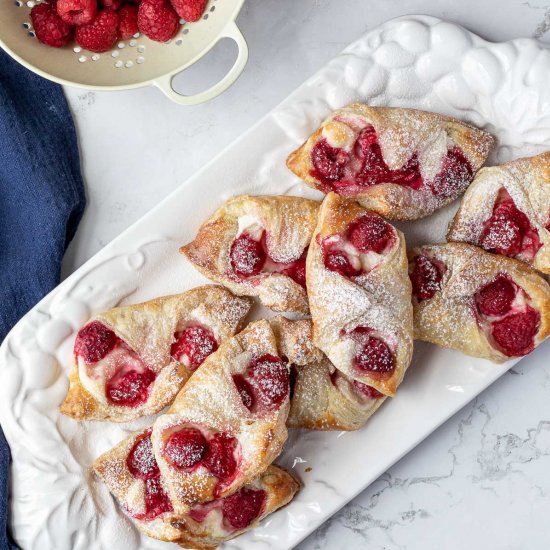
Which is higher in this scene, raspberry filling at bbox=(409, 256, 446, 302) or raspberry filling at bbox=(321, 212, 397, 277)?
raspberry filling at bbox=(321, 212, 397, 277)

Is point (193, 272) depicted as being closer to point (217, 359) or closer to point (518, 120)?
point (217, 359)

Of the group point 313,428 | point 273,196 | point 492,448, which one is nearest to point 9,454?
point 313,428

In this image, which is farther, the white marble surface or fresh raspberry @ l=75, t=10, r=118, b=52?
the white marble surface

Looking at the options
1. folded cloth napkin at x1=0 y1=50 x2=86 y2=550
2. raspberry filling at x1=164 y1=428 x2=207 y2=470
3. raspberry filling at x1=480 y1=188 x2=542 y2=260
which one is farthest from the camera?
folded cloth napkin at x1=0 y1=50 x2=86 y2=550

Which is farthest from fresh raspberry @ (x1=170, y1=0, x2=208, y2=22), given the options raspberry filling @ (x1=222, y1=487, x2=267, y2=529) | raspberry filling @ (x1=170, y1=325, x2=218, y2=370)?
raspberry filling @ (x1=222, y1=487, x2=267, y2=529)

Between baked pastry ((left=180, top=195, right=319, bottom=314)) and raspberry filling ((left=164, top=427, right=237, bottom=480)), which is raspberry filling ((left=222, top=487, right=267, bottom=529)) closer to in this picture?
raspberry filling ((left=164, top=427, right=237, bottom=480))

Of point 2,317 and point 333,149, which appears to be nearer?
point 333,149

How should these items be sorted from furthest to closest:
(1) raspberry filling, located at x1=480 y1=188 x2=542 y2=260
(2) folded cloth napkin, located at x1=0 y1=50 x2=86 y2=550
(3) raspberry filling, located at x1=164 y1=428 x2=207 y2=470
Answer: (2) folded cloth napkin, located at x1=0 y1=50 x2=86 y2=550 < (1) raspberry filling, located at x1=480 y1=188 x2=542 y2=260 < (3) raspberry filling, located at x1=164 y1=428 x2=207 y2=470
